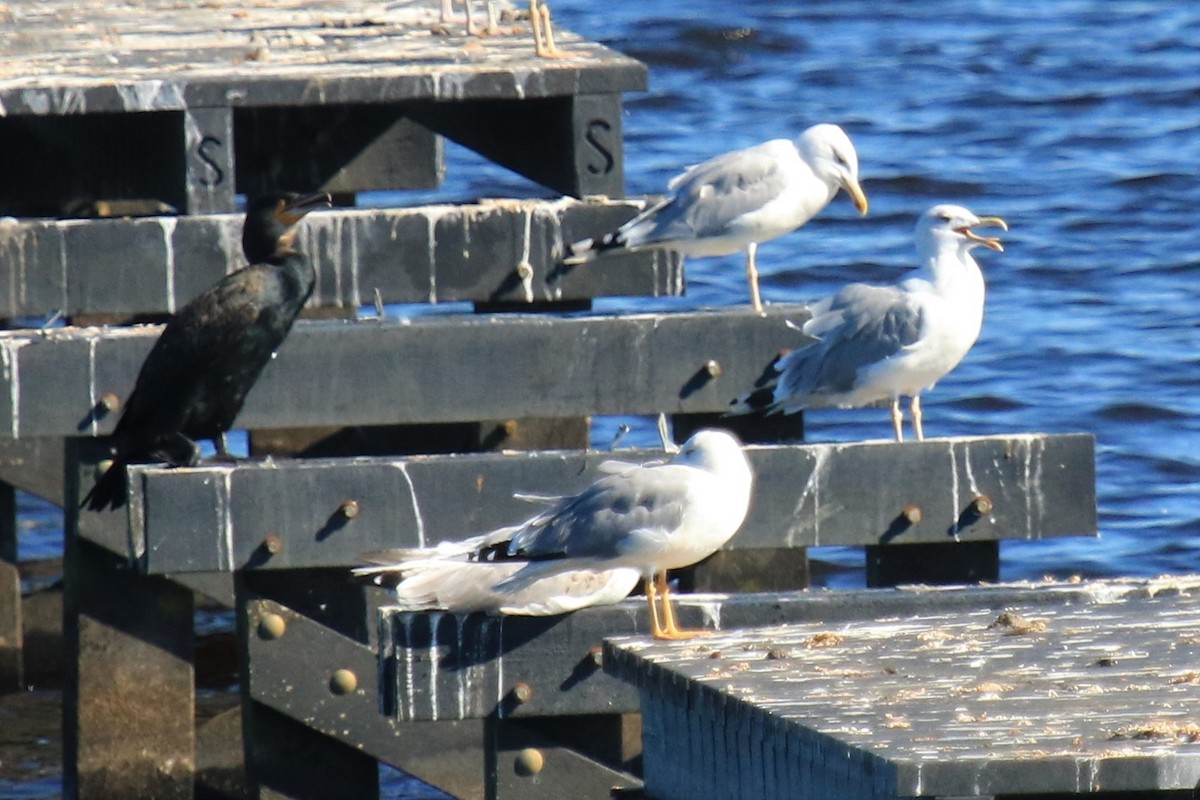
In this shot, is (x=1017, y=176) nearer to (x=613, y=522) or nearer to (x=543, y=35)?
(x=543, y=35)

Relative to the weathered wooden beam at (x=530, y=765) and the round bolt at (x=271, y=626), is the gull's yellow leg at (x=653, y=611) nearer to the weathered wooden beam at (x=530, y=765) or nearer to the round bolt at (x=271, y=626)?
the weathered wooden beam at (x=530, y=765)

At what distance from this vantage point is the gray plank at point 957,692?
366 cm

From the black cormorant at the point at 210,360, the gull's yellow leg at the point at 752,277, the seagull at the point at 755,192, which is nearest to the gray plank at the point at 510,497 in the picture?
the black cormorant at the point at 210,360

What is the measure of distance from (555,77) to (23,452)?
248 cm

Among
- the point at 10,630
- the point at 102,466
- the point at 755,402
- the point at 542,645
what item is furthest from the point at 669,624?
the point at 10,630

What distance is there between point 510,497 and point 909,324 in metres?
2.03

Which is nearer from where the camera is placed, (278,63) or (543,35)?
(278,63)

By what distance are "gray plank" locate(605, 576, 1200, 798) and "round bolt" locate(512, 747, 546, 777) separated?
63cm

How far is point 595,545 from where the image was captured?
17.4 feet

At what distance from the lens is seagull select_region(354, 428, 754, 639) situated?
205 inches

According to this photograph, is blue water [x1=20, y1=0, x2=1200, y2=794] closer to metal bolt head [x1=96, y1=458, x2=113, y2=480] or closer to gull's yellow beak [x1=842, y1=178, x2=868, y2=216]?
gull's yellow beak [x1=842, y1=178, x2=868, y2=216]

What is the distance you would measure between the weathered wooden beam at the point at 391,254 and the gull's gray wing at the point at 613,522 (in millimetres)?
2151

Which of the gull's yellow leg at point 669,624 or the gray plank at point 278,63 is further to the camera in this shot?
the gray plank at point 278,63

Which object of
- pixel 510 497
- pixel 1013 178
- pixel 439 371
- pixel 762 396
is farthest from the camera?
pixel 1013 178
